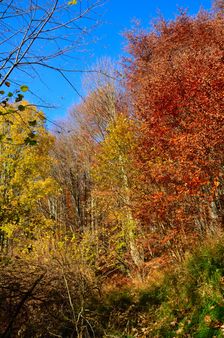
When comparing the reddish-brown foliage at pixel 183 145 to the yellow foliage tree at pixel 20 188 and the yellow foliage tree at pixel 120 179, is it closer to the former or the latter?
the yellow foliage tree at pixel 120 179

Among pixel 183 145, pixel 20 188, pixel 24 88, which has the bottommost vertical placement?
pixel 24 88

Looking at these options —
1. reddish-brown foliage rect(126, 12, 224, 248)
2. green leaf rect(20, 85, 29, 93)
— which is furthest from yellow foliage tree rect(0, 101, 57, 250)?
green leaf rect(20, 85, 29, 93)

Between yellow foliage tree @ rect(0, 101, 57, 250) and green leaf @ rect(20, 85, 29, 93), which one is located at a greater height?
yellow foliage tree @ rect(0, 101, 57, 250)

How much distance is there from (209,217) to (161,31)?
17.9 meters

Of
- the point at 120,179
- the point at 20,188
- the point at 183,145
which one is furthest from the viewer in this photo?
the point at 120,179

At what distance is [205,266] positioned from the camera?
7809 mm

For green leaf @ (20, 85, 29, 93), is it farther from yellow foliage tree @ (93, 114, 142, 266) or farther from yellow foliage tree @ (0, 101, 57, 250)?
yellow foliage tree @ (93, 114, 142, 266)

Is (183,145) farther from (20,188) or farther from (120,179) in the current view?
(20,188)

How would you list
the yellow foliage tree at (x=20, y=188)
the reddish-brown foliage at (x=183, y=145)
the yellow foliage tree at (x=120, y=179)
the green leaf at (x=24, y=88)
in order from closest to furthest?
the green leaf at (x=24, y=88) < the reddish-brown foliage at (x=183, y=145) < the yellow foliage tree at (x=20, y=188) < the yellow foliage tree at (x=120, y=179)

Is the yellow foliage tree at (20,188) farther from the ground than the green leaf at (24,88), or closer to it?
farther from the ground

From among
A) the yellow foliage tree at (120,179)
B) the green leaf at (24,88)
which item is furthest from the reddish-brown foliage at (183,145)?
the green leaf at (24,88)

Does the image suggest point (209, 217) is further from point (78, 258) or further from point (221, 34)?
point (221, 34)

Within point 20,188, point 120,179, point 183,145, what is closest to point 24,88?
point 183,145

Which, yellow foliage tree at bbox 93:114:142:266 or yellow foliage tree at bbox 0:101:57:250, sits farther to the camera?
yellow foliage tree at bbox 93:114:142:266
